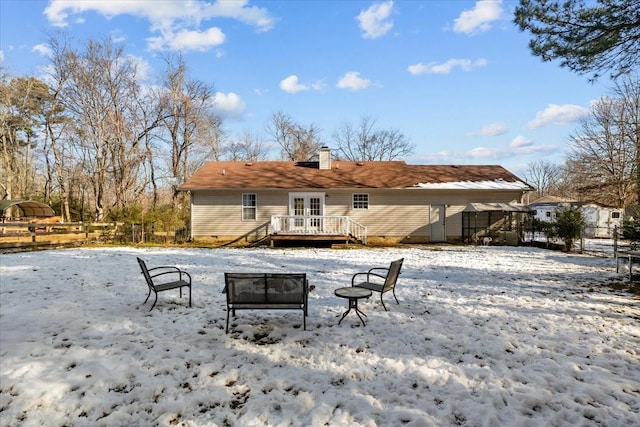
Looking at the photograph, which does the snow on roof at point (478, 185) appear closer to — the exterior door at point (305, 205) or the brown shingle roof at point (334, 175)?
the brown shingle roof at point (334, 175)

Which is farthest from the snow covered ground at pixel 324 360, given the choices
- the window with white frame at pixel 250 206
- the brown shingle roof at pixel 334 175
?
the brown shingle roof at pixel 334 175

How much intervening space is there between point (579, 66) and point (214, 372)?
393 inches

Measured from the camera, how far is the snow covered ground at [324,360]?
3.24m

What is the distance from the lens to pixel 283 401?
3.42 meters

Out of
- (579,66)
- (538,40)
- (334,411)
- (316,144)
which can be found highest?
(316,144)

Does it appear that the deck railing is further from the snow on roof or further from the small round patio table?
the small round patio table

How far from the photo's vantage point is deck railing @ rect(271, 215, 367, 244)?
713 inches

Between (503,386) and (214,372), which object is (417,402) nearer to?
(503,386)

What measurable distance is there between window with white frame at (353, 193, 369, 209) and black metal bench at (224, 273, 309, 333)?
580 inches

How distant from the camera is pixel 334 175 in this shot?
68.6 feet

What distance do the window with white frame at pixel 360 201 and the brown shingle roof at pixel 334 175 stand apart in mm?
573

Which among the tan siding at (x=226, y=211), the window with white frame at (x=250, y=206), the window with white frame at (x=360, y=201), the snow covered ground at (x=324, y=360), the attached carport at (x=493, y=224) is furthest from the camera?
the window with white frame at (x=360, y=201)

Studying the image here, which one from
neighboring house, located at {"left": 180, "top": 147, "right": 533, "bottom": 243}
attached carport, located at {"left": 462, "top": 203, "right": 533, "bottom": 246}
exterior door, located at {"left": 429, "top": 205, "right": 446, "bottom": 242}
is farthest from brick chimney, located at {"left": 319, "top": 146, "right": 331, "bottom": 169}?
attached carport, located at {"left": 462, "top": 203, "right": 533, "bottom": 246}

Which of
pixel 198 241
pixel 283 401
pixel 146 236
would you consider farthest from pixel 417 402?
pixel 146 236
